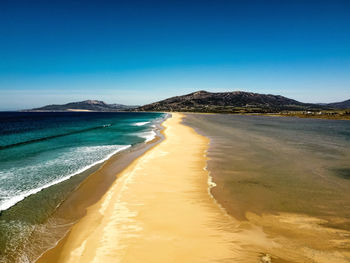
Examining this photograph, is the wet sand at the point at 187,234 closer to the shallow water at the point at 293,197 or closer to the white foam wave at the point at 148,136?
the shallow water at the point at 293,197

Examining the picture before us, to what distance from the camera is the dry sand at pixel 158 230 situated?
5652 mm

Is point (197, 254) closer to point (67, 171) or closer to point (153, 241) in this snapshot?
point (153, 241)

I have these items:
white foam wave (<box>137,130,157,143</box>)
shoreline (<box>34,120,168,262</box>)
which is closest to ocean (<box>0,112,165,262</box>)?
shoreline (<box>34,120,168,262</box>)

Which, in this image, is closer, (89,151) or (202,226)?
(202,226)

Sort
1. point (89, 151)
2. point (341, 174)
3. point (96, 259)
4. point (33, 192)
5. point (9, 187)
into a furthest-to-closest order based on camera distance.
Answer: point (89, 151) → point (341, 174) → point (9, 187) → point (33, 192) → point (96, 259)

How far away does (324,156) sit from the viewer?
18.0 metres

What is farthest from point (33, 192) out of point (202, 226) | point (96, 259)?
point (202, 226)

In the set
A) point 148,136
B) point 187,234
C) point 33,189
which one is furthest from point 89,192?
point 148,136

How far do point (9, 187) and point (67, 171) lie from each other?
3.49m

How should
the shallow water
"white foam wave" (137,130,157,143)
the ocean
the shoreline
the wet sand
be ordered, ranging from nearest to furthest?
1. the wet sand
2. the shallow water
3. the ocean
4. the shoreline
5. "white foam wave" (137,130,157,143)

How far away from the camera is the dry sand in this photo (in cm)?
565

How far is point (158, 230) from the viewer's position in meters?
6.82

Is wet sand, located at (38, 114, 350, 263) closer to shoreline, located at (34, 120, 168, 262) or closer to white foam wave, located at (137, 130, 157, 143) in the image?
shoreline, located at (34, 120, 168, 262)

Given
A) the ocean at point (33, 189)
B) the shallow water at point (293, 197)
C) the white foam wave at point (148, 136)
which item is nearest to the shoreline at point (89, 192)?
the ocean at point (33, 189)
